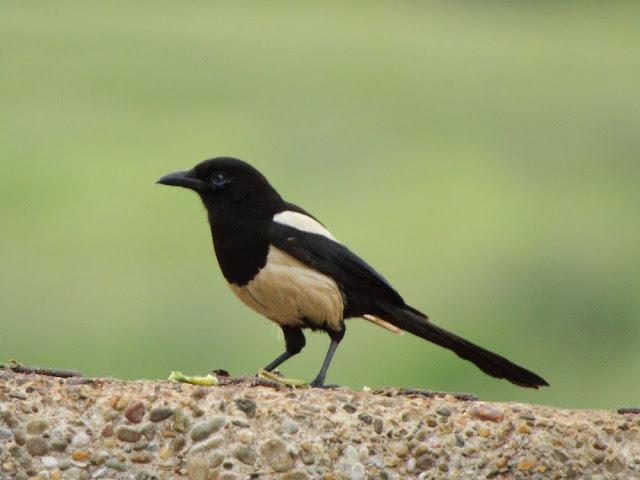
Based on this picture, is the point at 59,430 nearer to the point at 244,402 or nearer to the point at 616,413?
the point at 244,402

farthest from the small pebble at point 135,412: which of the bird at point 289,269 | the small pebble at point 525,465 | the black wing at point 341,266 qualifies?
the black wing at point 341,266

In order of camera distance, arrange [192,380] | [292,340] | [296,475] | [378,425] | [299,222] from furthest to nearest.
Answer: [292,340] → [299,222] → [192,380] → [378,425] → [296,475]

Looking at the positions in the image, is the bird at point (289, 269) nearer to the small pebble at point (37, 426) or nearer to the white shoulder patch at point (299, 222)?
the white shoulder patch at point (299, 222)

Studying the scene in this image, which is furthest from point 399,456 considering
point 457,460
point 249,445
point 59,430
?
point 59,430

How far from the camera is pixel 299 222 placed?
522 centimetres

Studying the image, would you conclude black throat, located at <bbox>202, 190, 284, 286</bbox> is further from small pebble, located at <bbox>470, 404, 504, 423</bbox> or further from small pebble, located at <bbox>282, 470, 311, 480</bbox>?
small pebble, located at <bbox>282, 470, 311, 480</bbox>

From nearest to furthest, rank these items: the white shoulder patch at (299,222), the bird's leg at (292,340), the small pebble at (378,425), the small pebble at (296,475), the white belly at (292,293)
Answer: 1. the small pebble at (296,475)
2. the small pebble at (378,425)
3. the white belly at (292,293)
4. the white shoulder patch at (299,222)
5. the bird's leg at (292,340)

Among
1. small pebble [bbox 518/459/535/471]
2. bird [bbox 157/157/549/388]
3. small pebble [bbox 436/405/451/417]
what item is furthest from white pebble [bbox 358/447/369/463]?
bird [bbox 157/157/549/388]

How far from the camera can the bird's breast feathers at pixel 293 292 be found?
16.6ft

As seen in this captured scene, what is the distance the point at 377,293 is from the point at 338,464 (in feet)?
6.01

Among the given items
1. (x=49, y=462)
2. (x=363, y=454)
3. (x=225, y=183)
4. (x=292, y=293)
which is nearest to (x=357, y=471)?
(x=363, y=454)

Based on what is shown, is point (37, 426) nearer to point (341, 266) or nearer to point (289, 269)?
point (289, 269)

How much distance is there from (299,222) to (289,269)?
0.20 meters

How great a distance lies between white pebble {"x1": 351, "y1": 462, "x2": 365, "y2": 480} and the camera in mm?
3508
